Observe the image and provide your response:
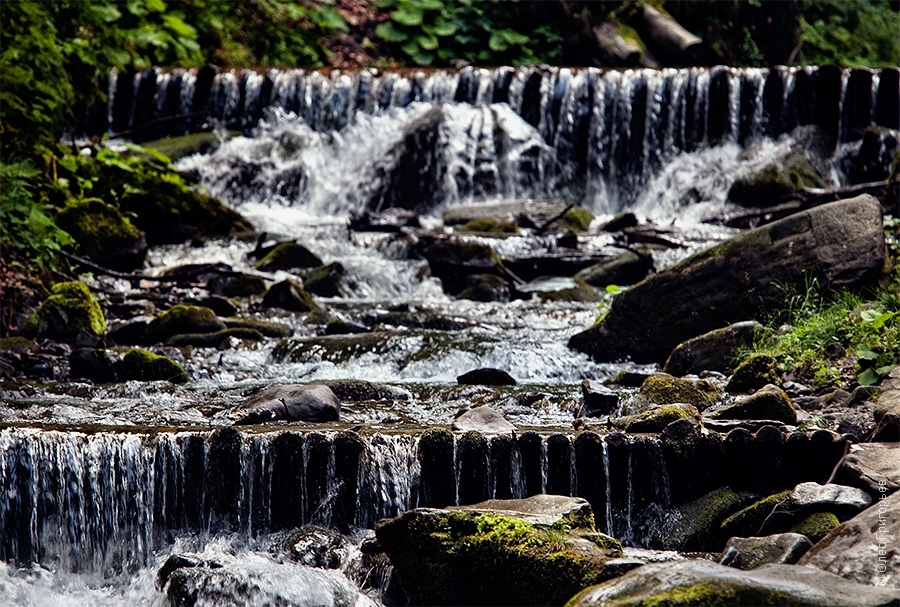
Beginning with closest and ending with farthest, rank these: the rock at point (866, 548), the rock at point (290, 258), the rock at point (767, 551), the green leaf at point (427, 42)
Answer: the rock at point (866, 548) → the rock at point (767, 551) → the rock at point (290, 258) → the green leaf at point (427, 42)

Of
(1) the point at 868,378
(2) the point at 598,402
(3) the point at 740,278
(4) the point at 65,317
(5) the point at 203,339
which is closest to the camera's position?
(1) the point at 868,378

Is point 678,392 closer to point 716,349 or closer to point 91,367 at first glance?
point 716,349

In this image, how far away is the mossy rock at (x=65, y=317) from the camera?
807cm

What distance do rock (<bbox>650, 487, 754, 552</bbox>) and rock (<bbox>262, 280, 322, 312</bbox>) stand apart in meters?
5.31

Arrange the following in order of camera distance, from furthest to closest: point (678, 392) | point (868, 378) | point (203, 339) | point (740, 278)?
point (203, 339) < point (740, 278) < point (678, 392) < point (868, 378)

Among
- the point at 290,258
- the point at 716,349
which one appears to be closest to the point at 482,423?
the point at 716,349

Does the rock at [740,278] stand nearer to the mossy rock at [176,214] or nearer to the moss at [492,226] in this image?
the moss at [492,226]

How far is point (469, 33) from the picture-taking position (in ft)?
71.3

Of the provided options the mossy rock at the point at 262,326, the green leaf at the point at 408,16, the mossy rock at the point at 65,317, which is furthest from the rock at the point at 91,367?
the green leaf at the point at 408,16

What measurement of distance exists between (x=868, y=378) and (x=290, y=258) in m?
7.16

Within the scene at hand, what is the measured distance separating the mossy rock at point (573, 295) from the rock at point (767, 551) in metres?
6.23

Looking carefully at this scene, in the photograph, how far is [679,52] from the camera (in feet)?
65.6

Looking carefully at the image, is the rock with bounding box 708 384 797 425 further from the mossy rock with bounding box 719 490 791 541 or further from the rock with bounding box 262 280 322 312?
the rock with bounding box 262 280 322 312

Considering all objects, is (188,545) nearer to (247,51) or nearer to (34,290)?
(34,290)
